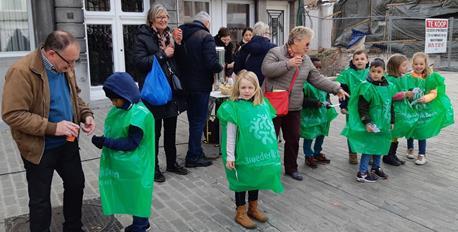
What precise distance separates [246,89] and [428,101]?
2.76 metres

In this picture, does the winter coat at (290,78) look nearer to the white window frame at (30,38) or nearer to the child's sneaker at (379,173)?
the child's sneaker at (379,173)

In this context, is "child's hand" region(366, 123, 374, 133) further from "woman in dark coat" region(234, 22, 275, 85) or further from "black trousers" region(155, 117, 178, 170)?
"black trousers" region(155, 117, 178, 170)

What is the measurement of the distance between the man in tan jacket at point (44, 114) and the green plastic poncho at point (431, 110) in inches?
157

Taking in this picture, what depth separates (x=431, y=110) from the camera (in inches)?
209

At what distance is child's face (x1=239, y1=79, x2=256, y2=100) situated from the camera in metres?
3.53

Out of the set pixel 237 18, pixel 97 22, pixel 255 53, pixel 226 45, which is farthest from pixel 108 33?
pixel 255 53

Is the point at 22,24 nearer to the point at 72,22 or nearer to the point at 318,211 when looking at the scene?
the point at 72,22

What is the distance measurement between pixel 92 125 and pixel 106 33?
6678 mm

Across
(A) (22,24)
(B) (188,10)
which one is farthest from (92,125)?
(B) (188,10)

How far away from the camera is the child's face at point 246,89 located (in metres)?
3.53

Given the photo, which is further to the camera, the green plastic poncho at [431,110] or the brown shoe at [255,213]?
the green plastic poncho at [431,110]

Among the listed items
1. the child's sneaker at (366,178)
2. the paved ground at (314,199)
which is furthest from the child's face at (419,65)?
the child's sneaker at (366,178)

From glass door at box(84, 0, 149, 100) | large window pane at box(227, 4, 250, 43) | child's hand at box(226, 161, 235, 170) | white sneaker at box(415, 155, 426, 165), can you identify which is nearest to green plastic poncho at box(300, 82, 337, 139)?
white sneaker at box(415, 155, 426, 165)

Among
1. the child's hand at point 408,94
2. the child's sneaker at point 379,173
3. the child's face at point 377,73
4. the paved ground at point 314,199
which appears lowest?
the paved ground at point 314,199
